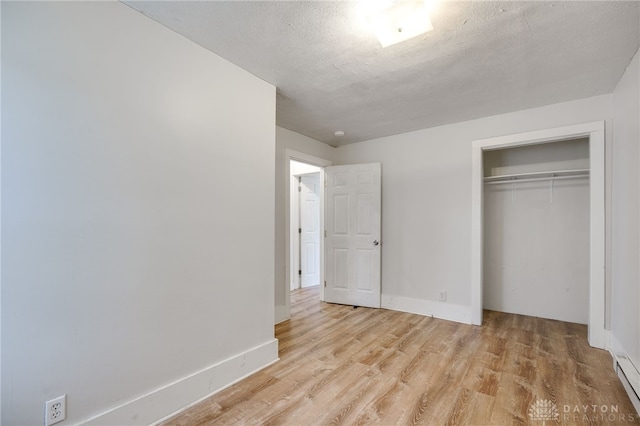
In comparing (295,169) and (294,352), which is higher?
(295,169)

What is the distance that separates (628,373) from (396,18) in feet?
9.18

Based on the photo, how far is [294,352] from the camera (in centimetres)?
266

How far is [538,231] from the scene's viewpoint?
361 cm

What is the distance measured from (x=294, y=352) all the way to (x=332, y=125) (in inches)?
104

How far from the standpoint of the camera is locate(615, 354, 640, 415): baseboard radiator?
179cm

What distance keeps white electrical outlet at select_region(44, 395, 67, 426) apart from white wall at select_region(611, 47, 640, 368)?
3475 mm

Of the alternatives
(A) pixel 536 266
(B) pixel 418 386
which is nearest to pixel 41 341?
(B) pixel 418 386

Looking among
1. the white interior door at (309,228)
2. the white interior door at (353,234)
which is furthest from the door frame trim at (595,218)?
the white interior door at (309,228)

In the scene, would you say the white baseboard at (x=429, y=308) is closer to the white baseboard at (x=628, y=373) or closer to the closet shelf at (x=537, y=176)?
the white baseboard at (x=628, y=373)

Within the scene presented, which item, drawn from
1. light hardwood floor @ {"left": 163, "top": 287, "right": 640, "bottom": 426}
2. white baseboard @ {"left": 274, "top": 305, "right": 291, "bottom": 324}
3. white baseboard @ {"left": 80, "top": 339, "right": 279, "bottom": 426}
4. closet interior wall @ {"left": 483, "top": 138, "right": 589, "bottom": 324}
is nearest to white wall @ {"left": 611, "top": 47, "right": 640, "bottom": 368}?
light hardwood floor @ {"left": 163, "top": 287, "right": 640, "bottom": 426}

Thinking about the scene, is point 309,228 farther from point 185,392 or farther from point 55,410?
point 55,410

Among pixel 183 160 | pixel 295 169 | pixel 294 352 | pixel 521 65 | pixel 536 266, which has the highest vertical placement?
Answer: pixel 521 65

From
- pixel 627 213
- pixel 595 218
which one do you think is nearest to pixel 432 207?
pixel 595 218

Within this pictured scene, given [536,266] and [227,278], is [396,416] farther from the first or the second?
[536,266]
